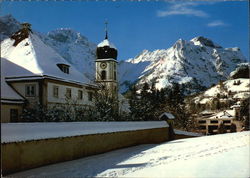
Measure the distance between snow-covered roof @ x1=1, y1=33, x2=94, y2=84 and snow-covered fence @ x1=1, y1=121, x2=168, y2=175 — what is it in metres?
13.0

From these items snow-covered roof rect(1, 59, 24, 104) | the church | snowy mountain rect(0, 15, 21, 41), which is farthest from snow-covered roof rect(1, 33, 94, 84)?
snowy mountain rect(0, 15, 21, 41)

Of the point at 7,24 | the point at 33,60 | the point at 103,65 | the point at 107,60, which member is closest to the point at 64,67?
the point at 33,60

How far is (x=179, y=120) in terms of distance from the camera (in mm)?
49844

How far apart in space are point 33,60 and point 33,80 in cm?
218

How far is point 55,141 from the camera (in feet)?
42.3

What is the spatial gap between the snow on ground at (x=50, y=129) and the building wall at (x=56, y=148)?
17 cm

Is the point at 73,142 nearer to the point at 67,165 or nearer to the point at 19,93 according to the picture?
the point at 67,165

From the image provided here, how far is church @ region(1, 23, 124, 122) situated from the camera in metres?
28.4

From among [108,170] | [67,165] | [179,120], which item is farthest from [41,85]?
[179,120]

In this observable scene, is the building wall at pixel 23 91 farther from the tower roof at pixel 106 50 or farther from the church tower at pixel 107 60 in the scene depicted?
the tower roof at pixel 106 50

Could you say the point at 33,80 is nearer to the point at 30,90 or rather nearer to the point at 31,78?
the point at 31,78

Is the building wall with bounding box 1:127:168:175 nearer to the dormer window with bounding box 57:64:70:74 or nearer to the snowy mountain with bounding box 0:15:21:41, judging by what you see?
the snowy mountain with bounding box 0:15:21:41

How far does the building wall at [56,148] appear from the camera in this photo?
1065cm

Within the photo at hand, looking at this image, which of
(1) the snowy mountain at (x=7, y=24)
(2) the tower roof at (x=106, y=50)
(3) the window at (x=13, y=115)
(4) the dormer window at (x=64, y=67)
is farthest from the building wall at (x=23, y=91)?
(2) the tower roof at (x=106, y=50)
